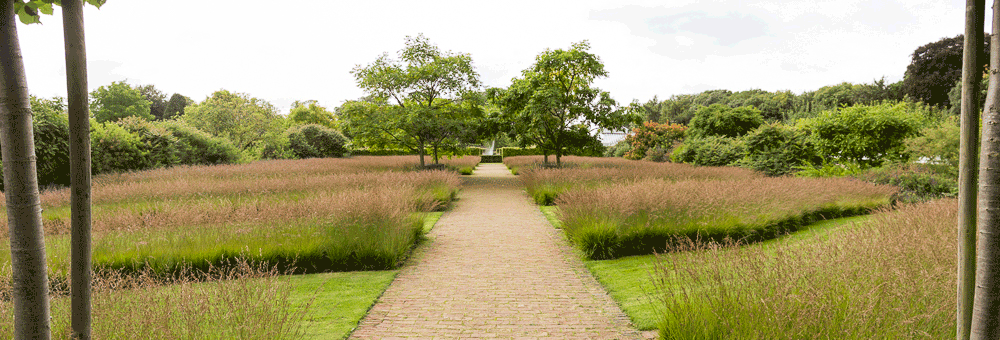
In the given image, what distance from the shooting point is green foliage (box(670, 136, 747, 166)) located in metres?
21.2

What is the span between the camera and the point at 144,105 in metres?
48.0

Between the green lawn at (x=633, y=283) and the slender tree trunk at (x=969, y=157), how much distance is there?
1760 mm

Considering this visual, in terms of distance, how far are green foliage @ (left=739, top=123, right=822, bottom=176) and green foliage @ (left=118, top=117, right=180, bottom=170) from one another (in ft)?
77.7

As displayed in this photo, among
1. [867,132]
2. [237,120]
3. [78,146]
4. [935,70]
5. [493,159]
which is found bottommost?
[493,159]

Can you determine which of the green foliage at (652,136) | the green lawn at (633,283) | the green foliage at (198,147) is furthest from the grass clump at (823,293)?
the green foliage at (652,136)

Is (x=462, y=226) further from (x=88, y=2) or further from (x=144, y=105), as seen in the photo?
(x=144, y=105)

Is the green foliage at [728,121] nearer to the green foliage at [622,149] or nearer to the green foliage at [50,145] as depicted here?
the green foliage at [622,149]

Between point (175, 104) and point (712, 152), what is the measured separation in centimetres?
6873

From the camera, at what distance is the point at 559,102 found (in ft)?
59.8

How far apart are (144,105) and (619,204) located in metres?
57.2

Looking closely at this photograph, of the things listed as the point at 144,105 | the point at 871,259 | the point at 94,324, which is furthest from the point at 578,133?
the point at 144,105

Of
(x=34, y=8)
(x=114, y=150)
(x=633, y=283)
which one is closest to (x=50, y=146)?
(x=114, y=150)

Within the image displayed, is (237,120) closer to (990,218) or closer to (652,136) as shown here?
(652,136)

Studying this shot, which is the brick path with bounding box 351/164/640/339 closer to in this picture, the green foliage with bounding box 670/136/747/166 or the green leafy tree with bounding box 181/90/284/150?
the green foliage with bounding box 670/136/747/166
